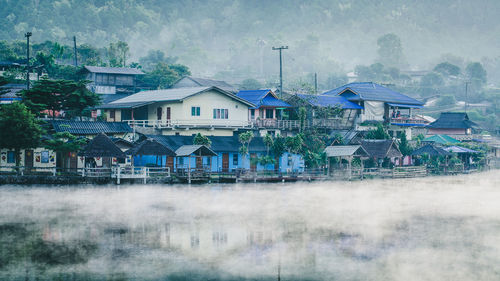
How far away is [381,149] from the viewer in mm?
60438

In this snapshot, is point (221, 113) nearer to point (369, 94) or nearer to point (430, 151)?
point (369, 94)

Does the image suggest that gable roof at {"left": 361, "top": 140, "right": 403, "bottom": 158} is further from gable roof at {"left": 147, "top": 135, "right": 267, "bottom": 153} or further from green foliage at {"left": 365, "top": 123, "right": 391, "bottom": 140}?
gable roof at {"left": 147, "top": 135, "right": 267, "bottom": 153}

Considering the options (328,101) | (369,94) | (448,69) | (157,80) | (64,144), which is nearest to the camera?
(64,144)

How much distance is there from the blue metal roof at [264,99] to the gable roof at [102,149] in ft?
67.7

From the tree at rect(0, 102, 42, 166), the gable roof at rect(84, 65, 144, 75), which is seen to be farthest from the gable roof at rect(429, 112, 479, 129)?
the tree at rect(0, 102, 42, 166)

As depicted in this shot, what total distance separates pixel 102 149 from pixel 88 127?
8.31 m

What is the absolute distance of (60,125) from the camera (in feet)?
180

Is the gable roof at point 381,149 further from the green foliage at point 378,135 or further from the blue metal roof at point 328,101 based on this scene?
the blue metal roof at point 328,101

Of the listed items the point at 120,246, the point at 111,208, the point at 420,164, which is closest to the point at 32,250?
the point at 120,246

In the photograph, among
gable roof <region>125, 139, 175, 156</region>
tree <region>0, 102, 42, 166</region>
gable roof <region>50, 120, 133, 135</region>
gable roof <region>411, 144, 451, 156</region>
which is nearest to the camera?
tree <region>0, 102, 42, 166</region>

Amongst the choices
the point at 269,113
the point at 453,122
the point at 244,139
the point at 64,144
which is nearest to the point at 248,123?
the point at 269,113

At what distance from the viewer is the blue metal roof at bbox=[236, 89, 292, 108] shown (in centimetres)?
6781

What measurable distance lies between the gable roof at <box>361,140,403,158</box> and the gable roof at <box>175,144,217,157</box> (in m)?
15.9

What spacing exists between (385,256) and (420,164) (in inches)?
1801
